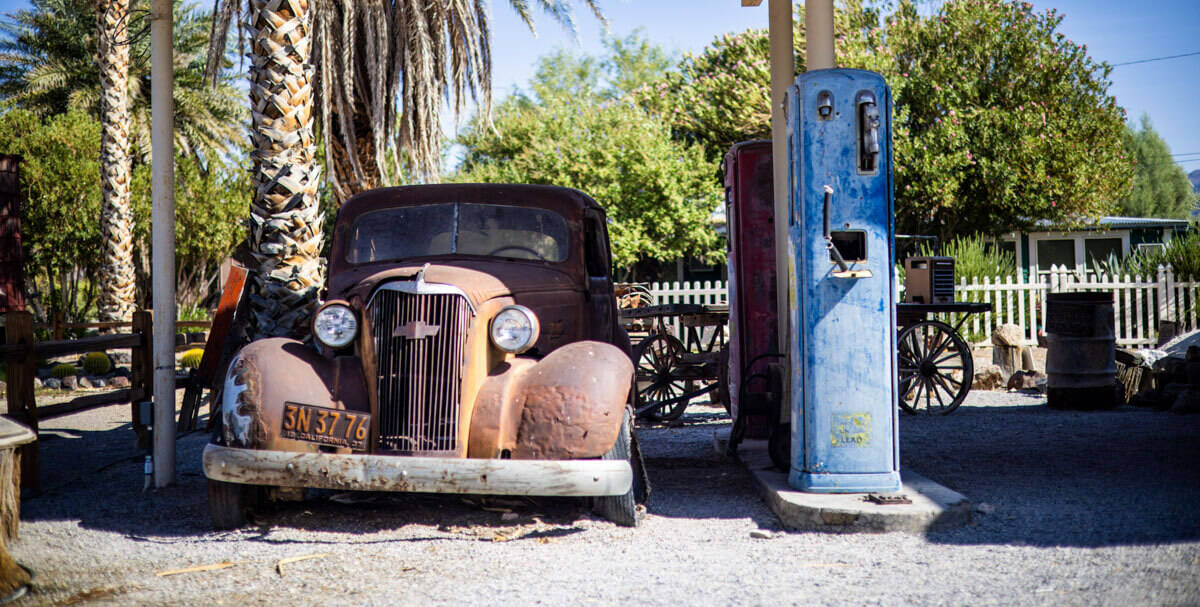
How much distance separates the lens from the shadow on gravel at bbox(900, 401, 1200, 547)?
448 centimetres

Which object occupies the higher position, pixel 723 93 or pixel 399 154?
pixel 723 93

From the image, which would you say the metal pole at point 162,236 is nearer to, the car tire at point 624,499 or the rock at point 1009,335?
the car tire at point 624,499

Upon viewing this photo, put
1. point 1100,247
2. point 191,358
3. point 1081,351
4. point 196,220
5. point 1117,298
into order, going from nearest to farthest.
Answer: point 1081,351 < point 191,358 < point 1117,298 < point 196,220 < point 1100,247

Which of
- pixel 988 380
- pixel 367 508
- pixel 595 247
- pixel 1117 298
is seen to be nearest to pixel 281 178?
pixel 595 247

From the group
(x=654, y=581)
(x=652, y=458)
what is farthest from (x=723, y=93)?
(x=654, y=581)

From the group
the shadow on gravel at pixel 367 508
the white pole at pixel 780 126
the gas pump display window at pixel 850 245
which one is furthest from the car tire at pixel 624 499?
the white pole at pixel 780 126

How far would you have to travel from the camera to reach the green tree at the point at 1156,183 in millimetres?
56625

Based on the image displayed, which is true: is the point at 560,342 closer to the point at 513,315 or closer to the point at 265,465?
the point at 513,315

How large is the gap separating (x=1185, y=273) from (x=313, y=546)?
53.4ft

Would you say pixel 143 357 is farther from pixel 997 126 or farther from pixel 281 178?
pixel 997 126

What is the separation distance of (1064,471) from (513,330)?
389 cm

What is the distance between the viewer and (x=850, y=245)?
16.3 feet

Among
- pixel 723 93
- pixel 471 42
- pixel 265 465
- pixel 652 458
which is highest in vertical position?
pixel 723 93

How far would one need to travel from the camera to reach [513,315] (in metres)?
4.76
